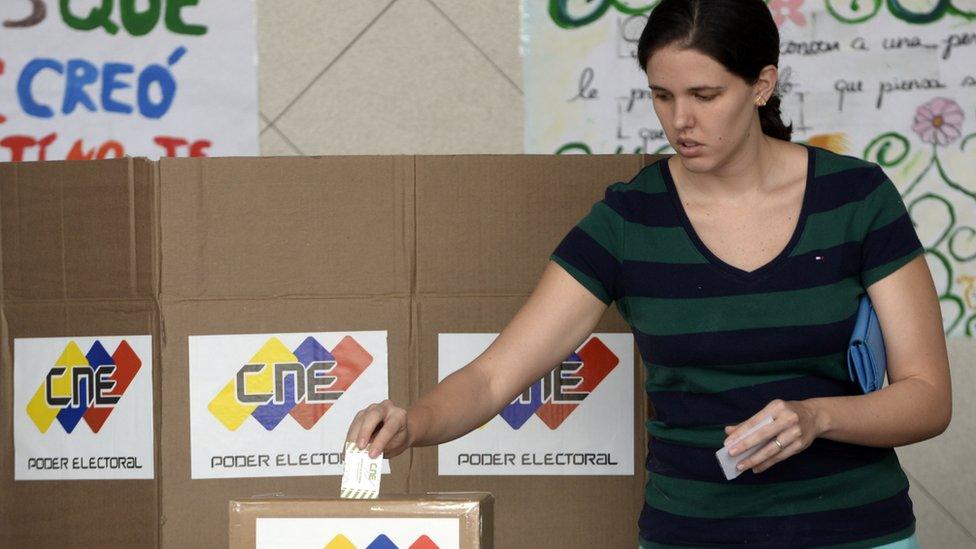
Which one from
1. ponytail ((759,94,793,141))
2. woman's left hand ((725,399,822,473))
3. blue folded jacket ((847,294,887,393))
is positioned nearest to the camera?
woman's left hand ((725,399,822,473))

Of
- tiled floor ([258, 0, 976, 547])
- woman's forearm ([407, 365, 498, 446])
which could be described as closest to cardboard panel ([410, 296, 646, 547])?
woman's forearm ([407, 365, 498, 446])

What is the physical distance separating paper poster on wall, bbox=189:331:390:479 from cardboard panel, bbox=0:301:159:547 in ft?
0.27

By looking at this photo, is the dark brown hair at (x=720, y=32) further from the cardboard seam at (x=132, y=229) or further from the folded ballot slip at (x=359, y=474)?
the cardboard seam at (x=132, y=229)

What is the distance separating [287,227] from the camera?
5.00 feet

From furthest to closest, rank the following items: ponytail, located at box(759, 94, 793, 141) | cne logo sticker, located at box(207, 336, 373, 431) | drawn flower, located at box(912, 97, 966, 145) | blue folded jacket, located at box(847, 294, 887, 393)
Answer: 1. drawn flower, located at box(912, 97, 966, 145)
2. cne logo sticker, located at box(207, 336, 373, 431)
3. ponytail, located at box(759, 94, 793, 141)
4. blue folded jacket, located at box(847, 294, 887, 393)

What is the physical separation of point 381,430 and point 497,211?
56cm

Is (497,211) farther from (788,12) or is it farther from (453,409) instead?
(788,12)

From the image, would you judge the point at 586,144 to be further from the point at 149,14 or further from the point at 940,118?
the point at 149,14

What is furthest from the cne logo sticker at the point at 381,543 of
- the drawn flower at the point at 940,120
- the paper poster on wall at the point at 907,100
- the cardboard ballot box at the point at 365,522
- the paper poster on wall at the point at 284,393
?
the drawn flower at the point at 940,120

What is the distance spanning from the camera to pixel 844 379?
1.14 m

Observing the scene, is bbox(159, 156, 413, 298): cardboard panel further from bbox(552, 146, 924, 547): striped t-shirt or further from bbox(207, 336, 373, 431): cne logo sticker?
bbox(552, 146, 924, 547): striped t-shirt

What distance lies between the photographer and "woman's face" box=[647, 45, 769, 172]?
44.3 inches

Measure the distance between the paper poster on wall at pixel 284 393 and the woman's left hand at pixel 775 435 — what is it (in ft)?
2.13

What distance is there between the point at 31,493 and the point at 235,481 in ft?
0.95
